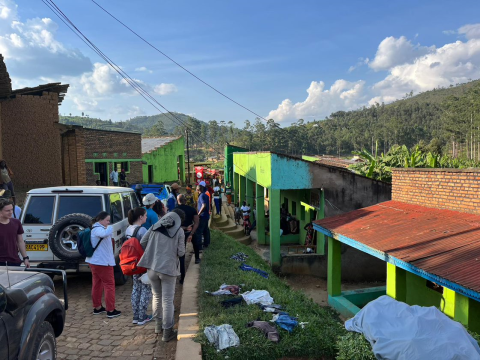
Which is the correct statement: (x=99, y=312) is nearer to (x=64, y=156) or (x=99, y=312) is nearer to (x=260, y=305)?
(x=260, y=305)

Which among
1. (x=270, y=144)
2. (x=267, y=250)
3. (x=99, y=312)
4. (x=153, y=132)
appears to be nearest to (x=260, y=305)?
(x=99, y=312)

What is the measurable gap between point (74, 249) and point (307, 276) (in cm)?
932

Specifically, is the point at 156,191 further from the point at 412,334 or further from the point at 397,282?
the point at 412,334

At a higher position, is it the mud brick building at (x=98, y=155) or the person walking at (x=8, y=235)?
the mud brick building at (x=98, y=155)

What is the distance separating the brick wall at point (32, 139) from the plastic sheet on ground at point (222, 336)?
42.8ft

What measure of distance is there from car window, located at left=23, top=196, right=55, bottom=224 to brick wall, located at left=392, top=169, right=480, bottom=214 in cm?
825

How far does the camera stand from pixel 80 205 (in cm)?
692

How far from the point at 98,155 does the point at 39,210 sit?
59.5 feet

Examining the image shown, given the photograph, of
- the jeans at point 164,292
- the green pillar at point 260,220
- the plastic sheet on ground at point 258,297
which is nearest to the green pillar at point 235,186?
the green pillar at point 260,220

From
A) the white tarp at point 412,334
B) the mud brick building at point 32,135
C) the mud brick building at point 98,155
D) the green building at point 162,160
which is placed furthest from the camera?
the green building at point 162,160

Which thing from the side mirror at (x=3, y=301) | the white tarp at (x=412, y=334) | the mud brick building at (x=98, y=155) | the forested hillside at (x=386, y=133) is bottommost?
the white tarp at (x=412, y=334)

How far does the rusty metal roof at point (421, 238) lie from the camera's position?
17.3 feet

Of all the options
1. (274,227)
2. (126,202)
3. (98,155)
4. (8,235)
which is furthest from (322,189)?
(98,155)

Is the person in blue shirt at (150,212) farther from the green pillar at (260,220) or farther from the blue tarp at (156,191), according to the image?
the green pillar at (260,220)
